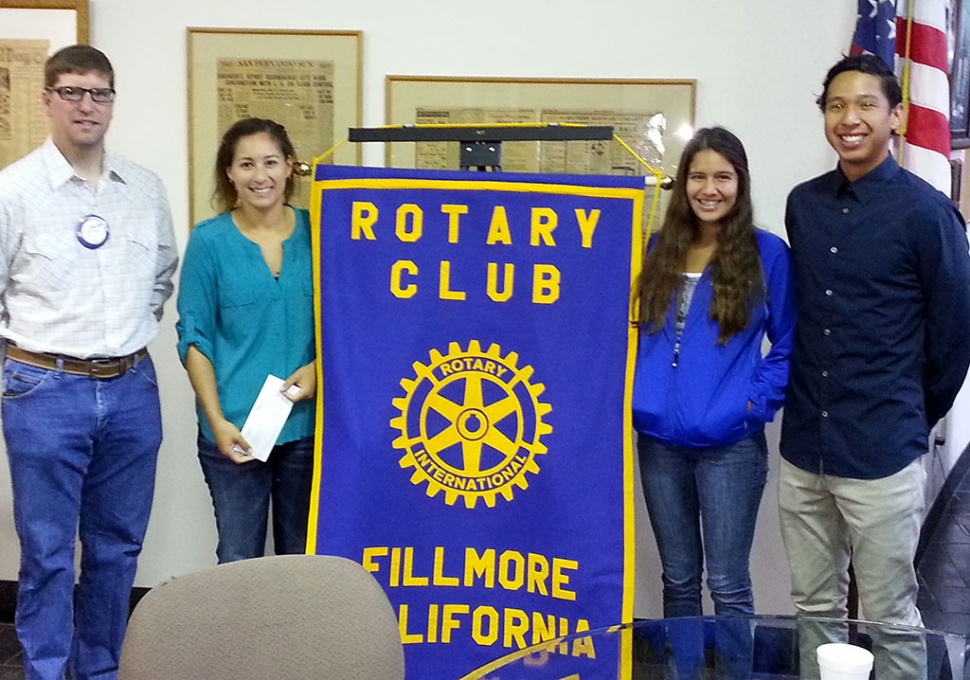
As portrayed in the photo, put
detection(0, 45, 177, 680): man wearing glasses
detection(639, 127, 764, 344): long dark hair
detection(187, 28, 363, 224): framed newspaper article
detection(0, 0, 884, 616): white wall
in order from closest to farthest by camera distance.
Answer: detection(639, 127, 764, 344): long dark hair < detection(0, 45, 177, 680): man wearing glasses < detection(0, 0, 884, 616): white wall < detection(187, 28, 363, 224): framed newspaper article

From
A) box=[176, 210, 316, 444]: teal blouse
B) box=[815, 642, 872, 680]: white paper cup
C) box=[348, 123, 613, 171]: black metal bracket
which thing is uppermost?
box=[348, 123, 613, 171]: black metal bracket

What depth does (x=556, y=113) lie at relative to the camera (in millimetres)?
2961

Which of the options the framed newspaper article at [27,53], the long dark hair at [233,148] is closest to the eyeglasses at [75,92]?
the long dark hair at [233,148]

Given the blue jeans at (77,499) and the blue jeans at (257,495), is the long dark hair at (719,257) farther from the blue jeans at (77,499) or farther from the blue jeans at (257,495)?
the blue jeans at (77,499)

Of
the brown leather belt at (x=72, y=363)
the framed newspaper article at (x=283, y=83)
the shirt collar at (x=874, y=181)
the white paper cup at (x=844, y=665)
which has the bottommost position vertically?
the white paper cup at (x=844, y=665)

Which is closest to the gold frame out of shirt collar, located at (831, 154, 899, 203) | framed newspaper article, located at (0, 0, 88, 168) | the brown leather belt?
framed newspaper article, located at (0, 0, 88, 168)

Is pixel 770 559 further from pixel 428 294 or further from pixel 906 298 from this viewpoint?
pixel 428 294

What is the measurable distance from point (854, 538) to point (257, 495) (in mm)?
1478

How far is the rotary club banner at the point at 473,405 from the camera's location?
244 centimetres

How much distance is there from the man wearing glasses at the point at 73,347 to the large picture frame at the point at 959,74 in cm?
292

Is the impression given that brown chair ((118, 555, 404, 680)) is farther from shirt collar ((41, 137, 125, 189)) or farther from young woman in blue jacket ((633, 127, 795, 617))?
shirt collar ((41, 137, 125, 189))

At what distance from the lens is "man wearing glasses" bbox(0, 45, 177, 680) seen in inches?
93.5

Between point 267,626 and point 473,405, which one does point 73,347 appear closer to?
point 473,405

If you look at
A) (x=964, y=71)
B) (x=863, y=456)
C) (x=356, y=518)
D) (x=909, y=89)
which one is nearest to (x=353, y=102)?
(x=356, y=518)
